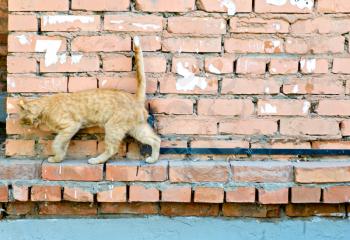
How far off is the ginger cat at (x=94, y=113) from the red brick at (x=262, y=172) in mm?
575

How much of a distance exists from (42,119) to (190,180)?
846 mm

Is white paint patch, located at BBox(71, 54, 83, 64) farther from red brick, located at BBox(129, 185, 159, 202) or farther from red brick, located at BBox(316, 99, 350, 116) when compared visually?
red brick, located at BBox(316, 99, 350, 116)

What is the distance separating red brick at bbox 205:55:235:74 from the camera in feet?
8.33

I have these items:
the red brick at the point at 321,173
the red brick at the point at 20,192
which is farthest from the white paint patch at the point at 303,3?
the red brick at the point at 20,192

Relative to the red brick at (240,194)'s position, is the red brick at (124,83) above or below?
above

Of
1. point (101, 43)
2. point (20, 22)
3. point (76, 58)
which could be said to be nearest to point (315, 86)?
point (101, 43)

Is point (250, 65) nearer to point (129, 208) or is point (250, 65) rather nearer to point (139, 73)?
point (139, 73)

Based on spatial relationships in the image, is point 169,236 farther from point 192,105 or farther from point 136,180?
point 192,105

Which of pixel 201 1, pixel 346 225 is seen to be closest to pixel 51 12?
pixel 201 1

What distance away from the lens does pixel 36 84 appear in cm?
252

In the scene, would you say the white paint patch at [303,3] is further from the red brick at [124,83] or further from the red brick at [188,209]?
the red brick at [188,209]

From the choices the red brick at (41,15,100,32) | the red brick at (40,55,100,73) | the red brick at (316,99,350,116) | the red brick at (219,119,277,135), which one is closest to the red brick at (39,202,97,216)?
the red brick at (40,55,100,73)

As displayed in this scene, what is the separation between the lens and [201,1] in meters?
2.51

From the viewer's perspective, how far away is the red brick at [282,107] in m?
2.56
